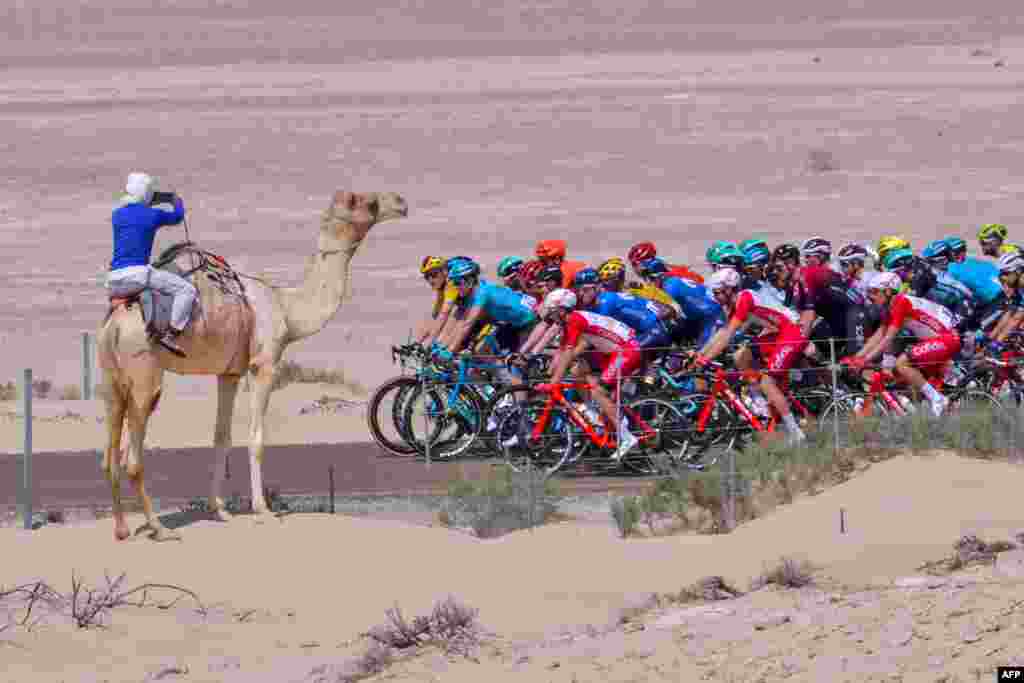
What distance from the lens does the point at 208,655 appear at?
542 inches

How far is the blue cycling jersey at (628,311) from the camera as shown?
20328 mm

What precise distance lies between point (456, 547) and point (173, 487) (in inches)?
182

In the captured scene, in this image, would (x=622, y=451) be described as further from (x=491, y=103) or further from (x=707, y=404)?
(x=491, y=103)

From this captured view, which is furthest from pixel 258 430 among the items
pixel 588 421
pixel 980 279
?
pixel 980 279

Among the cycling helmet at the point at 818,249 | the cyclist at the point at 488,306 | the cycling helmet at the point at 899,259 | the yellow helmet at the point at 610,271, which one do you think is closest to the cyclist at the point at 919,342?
the cycling helmet at the point at 899,259

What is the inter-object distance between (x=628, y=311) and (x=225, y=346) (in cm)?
450

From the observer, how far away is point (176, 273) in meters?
16.8

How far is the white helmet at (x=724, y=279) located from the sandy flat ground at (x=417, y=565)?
2632mm

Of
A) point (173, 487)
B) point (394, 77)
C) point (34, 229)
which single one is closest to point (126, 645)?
point (173, 487)

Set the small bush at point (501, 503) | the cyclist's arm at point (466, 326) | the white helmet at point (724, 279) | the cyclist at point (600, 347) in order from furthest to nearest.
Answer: the cyclist's arm at point (466, 326) < the white helmet at point (724, 279) < the cyclist at point (600, 347) < the small bush at point (501, 503)

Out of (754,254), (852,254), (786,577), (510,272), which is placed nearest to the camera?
(786,577)

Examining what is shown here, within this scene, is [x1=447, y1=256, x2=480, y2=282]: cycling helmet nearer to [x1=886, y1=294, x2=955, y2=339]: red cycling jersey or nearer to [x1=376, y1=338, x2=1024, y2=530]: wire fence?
[x1=376, y1=338, x2=1024, y2=530]: wire fence

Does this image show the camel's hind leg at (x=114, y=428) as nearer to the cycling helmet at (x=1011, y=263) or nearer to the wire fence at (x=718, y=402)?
the wire fence at (x=718, y=402)

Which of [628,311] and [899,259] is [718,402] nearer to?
[628,311]
